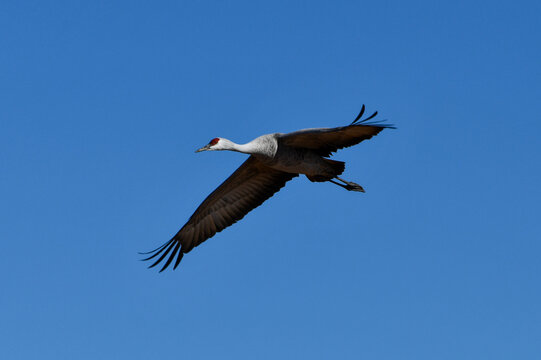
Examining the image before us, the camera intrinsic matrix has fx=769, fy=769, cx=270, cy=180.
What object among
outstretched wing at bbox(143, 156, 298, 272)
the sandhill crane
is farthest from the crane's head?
outstretched wing at bbox(143, 156, 298, 272)

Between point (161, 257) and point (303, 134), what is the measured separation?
13.9 ft

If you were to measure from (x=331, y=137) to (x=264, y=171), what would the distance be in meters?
2.08

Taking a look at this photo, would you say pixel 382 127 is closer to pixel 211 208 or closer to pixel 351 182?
pixel 351 182

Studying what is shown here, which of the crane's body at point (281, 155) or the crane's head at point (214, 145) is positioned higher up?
the crane's head at point (214, 145)

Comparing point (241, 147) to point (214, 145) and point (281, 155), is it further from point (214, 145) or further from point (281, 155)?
point (281, 155)

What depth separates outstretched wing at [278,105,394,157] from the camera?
12562 millimetres

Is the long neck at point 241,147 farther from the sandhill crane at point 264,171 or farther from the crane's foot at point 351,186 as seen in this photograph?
the crane's foot at point 351,186

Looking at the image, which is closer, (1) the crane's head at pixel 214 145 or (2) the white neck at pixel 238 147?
(2) the white neck at pixel 238 147

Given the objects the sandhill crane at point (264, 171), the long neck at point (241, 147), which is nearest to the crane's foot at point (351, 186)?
the sandhill crane at point (264, 171)

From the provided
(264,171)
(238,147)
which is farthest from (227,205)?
(238,147)

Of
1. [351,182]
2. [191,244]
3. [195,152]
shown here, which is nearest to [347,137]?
[351,182]

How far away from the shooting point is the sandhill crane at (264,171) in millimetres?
13133

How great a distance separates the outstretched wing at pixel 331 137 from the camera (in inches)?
495

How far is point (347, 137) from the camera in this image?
43.2 ft
